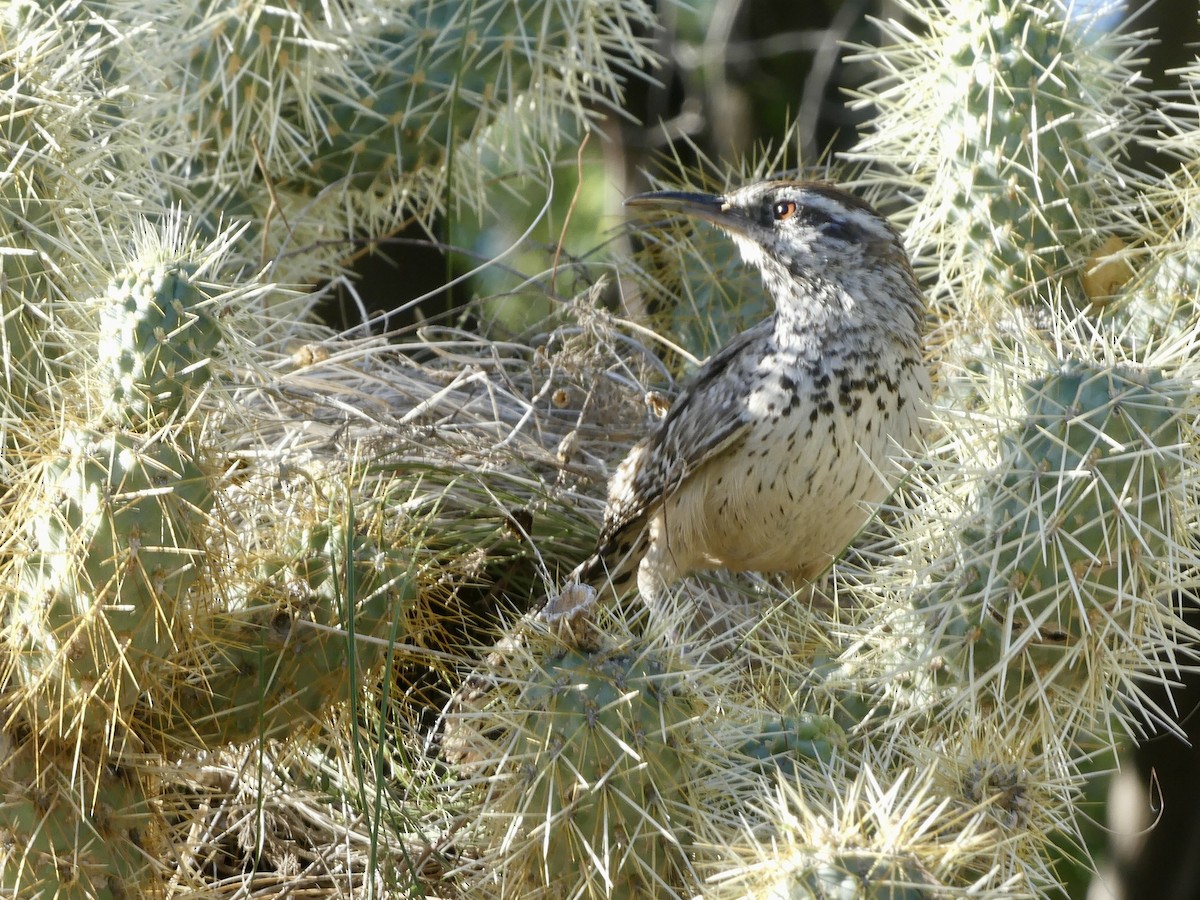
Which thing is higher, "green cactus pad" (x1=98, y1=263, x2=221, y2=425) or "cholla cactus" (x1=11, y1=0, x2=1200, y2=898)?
"green cactus pad" (x1=98, y1=263, x2=221, y2=425)

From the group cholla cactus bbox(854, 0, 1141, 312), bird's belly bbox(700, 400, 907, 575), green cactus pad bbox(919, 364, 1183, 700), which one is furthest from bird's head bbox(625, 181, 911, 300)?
green cactus pad bbox(919, 364, 1183, 700)

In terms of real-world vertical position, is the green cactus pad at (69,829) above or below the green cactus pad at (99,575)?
below

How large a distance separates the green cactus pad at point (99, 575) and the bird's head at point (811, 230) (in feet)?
5.69

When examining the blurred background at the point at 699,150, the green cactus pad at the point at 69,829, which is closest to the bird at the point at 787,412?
the blurred background at the point at 699,150

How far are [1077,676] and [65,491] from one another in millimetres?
1397

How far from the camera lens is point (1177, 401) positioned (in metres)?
1.89

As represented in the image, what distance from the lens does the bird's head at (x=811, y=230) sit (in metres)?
3.22

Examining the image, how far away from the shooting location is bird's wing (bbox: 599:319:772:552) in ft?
10.3

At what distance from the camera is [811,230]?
3.24m

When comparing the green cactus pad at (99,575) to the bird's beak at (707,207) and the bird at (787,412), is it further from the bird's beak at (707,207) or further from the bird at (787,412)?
the bird's beak at (707,207)

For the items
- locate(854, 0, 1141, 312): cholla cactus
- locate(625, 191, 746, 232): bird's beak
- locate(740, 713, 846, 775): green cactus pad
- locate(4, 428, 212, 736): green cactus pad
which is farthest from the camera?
locate(625, 191, 746, 232): bird's beak

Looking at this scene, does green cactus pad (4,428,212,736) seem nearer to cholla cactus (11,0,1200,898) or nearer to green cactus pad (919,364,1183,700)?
cholla cactus (11,0,1200,898)

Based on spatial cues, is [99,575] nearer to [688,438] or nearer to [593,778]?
[593,778]

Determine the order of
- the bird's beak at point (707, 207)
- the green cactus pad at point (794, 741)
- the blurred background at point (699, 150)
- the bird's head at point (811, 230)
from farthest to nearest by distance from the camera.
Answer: the blurred background at point (699, 150)
the bird's beak at point (707, 207)
the bird's head at point (811, 230)
the green cactus pad at point (794, 741)
